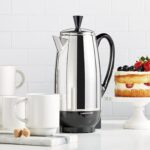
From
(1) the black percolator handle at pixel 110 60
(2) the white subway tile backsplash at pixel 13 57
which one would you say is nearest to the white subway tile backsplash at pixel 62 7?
(2) the white subway tile backsplash at pixel 13 57

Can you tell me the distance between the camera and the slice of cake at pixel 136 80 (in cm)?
203

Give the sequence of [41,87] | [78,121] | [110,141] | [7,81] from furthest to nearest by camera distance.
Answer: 1. [41,87]
2. [7,81]
3. [78,121]
4. [110,141]

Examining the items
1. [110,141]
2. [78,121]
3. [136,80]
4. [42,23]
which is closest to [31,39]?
[42,23]

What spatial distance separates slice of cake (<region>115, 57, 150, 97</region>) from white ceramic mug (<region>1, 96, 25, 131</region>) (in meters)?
0.46

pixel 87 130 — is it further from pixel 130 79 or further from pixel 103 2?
pixel 103 2

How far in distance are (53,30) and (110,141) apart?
87cm

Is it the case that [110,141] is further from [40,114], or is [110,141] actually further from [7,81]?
[7,81]

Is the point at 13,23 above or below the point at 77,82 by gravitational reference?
above

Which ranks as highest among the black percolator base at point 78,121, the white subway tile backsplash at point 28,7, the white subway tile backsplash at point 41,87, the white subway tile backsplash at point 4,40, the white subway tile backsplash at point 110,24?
the white subway tile backsplash at point 28,7

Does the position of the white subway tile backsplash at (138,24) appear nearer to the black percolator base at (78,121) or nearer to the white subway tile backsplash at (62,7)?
the white subway tile backsplash at (62,7)

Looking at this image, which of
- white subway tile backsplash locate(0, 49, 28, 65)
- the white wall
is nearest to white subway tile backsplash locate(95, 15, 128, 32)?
the white wall

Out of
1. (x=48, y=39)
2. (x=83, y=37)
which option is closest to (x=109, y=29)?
(x=48, y=39)

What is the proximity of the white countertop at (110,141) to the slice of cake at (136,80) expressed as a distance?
0.14 metres

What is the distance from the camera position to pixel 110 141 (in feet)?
5.43
